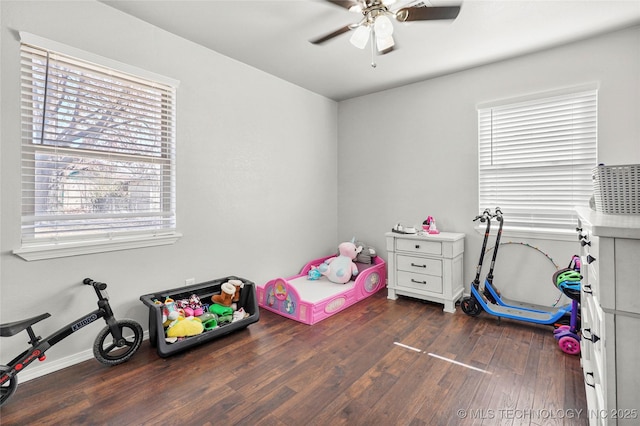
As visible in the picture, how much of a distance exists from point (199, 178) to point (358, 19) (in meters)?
1.93

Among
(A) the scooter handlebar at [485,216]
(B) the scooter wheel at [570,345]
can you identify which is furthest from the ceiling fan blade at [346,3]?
(B) the scooter wheel at [570,345]

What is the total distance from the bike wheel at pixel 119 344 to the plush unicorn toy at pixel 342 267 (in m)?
2.01

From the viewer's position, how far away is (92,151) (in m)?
2.19

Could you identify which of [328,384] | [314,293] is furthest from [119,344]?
[314,293]

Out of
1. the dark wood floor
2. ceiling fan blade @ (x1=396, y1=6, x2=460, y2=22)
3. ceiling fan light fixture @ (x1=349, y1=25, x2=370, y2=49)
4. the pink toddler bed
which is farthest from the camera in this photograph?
the pink toddler bed

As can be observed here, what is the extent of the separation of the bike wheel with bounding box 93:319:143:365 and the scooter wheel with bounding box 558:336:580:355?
317 cm

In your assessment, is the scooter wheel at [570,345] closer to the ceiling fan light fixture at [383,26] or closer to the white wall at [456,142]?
the white wall at [456,142]

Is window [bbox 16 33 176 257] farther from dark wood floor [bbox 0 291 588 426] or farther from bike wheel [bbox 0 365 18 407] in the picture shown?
dark wood floor [bbox 0 291 588 426]

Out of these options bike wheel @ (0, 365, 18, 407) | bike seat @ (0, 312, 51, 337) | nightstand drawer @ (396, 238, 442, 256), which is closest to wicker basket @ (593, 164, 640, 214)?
nightstand drawer @ (396, 238, 442, 256)

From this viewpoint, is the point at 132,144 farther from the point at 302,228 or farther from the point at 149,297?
the point at 302,228

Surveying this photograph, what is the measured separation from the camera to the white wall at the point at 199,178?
1884 millimetres

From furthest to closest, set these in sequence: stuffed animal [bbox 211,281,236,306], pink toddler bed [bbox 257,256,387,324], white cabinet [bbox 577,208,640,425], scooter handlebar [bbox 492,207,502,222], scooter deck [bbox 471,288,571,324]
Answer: scooter handlebar [bbox 492,207,502,222] → pink toddler bed [bbox 257,256,387,324] → stuffed animal [bbox 211,281,236,306] → scooter deck [bbox 471,288,571,324] → white cabinet [bbox 577,208,640,425]

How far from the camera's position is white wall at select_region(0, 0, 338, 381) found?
6.18 feet

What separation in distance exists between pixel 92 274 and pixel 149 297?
1.38 feet
